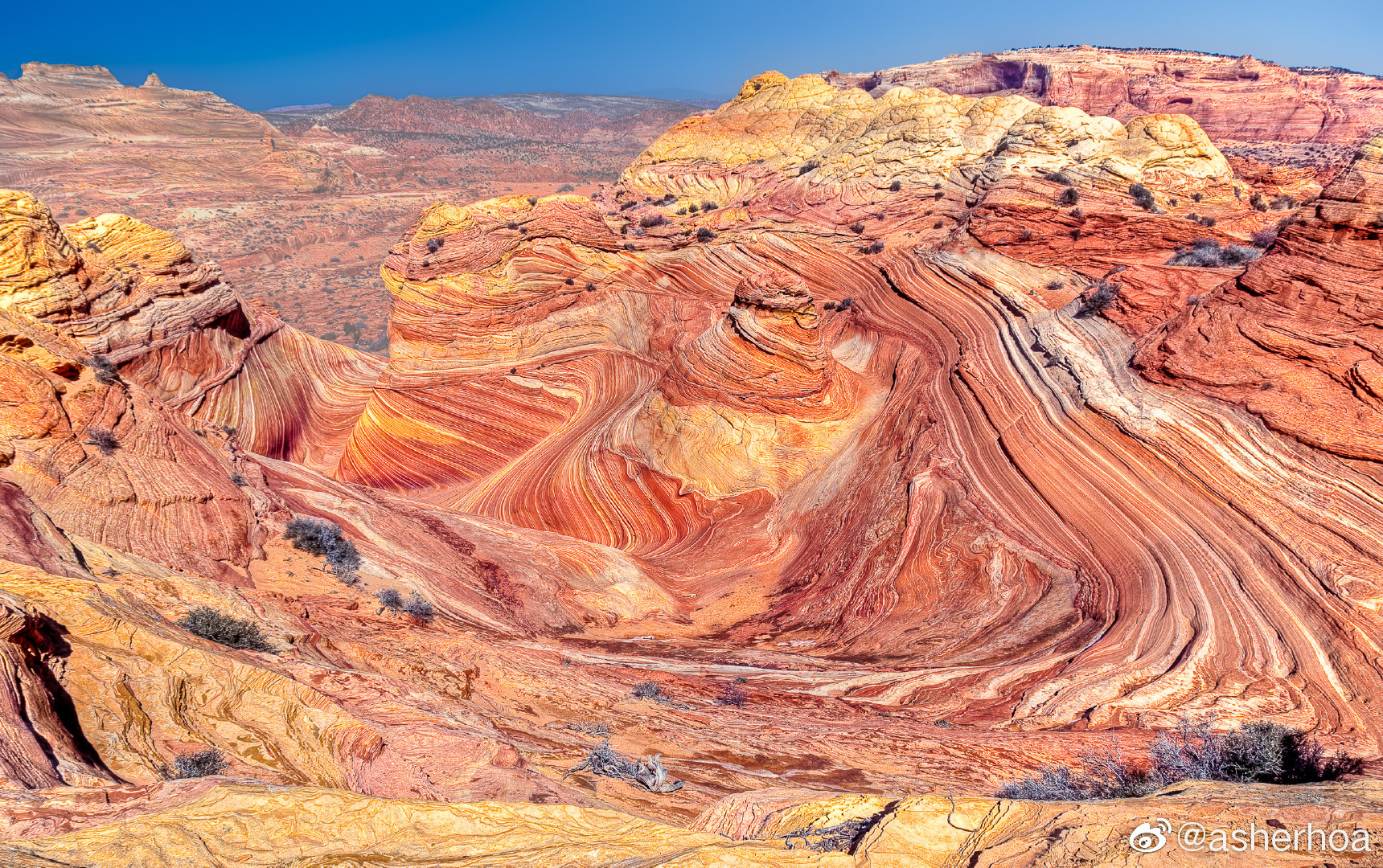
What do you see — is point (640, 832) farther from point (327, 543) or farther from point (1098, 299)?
point (1098, 299)

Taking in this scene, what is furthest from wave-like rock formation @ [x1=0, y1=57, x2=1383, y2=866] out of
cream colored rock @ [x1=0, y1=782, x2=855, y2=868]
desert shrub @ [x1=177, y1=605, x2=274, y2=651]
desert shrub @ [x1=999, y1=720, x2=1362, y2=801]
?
desert shrub @ [x1=999, y1=720, x2=1362, y2=801]

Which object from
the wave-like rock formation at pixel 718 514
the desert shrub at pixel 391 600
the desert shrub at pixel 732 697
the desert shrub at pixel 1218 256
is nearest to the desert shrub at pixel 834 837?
the wave-like rock formation at pixel 718 514

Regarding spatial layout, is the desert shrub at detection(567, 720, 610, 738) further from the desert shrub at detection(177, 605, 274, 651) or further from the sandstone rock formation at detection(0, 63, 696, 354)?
the sandstone rock formation at detection(0, 63, 696, 354)

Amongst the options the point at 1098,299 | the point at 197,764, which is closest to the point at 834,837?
the point at 197,764

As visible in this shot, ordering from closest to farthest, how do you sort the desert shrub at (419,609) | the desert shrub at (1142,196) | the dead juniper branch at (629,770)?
1. the dead juniper branch at (629,770)
2. the desert shrub at (419,609)
3. the desert shrub at (1142,196)

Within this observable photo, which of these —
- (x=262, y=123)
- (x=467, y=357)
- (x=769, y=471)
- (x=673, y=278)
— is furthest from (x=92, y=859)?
(x=262, y=123)

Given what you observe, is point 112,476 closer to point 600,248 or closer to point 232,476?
point 232,476

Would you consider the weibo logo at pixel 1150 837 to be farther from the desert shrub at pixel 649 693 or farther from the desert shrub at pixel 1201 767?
the desert shrub at pixel 649 693
